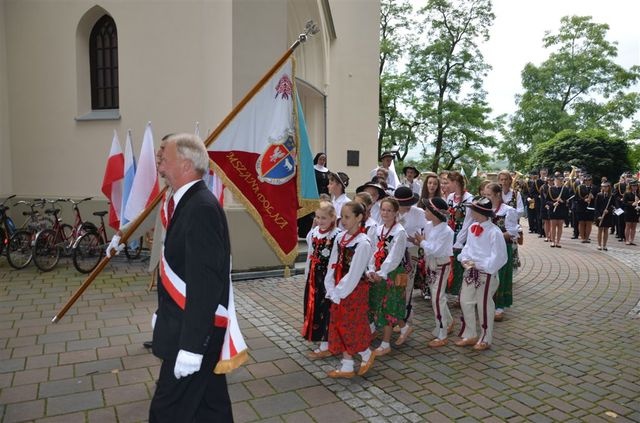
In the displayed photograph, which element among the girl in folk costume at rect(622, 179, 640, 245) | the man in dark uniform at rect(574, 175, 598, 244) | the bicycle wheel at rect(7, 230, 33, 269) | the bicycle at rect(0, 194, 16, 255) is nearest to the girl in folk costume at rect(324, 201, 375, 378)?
the bicycle wheel at rect(7, 230, 33, 269)

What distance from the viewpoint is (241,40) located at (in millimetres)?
8672

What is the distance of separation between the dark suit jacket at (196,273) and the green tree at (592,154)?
88.8ft

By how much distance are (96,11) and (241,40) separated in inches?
171

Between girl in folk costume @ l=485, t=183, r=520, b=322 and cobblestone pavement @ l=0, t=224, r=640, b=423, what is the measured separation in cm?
27

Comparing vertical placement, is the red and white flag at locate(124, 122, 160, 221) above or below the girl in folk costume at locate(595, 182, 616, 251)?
above

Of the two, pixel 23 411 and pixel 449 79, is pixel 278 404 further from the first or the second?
pixel 449 79

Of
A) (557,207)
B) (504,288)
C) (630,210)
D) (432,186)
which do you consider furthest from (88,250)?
(630,210)

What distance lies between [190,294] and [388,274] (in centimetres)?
306

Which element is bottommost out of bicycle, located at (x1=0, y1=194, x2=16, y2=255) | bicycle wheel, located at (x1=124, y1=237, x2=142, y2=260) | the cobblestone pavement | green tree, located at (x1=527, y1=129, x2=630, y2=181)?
the cobblestone pavement

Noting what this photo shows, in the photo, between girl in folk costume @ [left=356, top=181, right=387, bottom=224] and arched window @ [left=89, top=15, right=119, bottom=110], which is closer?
girl in folk costume @ [left=356, top=181, right=387, bottom=224]

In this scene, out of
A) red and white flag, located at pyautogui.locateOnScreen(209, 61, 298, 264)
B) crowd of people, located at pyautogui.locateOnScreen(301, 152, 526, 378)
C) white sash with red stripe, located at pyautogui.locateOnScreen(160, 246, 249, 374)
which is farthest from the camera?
red and white flag, located at pyautogui.locateOnScreen(209, 61, 298, 264)

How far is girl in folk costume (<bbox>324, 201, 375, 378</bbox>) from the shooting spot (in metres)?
4.66

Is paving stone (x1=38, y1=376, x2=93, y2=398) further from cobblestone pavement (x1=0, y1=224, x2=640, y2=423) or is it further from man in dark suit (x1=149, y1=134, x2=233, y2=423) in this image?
man in dark suit (x1=149, y1=134, x2=233, y2=423)

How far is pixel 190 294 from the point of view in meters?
2.50
